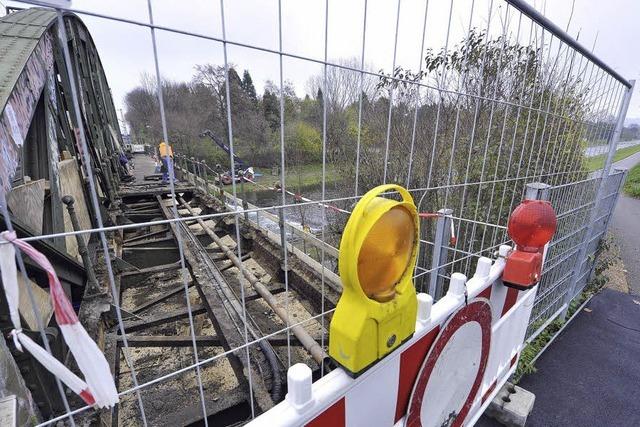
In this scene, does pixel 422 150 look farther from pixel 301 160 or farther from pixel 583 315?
pixel 583 315

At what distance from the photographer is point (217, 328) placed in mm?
2859

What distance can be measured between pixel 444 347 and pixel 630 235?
1080 centimetres

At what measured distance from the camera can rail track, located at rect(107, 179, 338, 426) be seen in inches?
90.7

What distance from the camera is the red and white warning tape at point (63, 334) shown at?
1.88 feet

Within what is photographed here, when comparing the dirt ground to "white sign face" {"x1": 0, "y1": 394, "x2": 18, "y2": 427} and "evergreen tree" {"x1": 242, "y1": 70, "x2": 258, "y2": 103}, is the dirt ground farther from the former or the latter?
"white sign face" {"x1": 0, "y1": 394, "x2": 18, "y2": 427}

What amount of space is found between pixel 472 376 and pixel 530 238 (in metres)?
0.76

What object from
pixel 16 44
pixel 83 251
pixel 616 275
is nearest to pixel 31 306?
pixel 83 251

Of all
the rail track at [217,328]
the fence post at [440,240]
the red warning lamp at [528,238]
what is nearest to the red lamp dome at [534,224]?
the red warning lamp at [528,238]

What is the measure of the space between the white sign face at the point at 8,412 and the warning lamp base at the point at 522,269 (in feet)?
6.84

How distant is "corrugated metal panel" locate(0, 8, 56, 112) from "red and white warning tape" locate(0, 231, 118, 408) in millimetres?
2595

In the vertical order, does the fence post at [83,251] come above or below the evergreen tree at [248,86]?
below

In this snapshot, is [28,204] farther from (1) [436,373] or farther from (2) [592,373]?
(2) [592,373]

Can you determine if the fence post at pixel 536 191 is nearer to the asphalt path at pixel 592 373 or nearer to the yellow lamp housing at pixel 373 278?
the yellow lamp housing at pixel 373 278

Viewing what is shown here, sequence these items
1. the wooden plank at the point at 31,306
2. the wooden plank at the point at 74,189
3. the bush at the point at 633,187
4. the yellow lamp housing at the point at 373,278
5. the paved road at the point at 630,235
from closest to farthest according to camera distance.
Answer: the yellow lamp housing at the point at 373,278 → the wooden plank at the point at 31,306 → the wooden plank at the point at 74,189 → the paved road at the point at 630,235 → the bush at the point at 633,187
